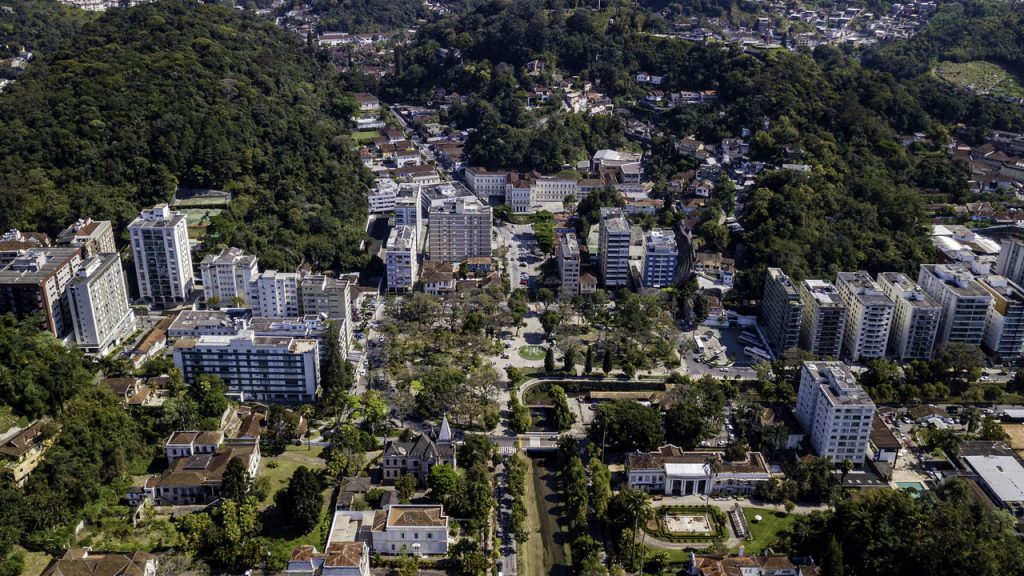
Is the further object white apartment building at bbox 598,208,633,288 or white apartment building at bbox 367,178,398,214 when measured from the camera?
white apartment building at bbox 367,178,398,214

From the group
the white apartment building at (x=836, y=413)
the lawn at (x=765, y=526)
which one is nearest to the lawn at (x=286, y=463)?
the lawn at (x=765, y=526)

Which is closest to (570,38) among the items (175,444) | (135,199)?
(135,199)

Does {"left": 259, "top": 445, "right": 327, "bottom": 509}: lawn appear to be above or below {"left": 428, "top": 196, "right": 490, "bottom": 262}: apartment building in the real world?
below

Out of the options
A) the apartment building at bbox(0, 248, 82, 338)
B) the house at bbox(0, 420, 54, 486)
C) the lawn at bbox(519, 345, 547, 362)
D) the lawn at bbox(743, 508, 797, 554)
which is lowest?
the lawn at bbox(519, 345, 547, 362)

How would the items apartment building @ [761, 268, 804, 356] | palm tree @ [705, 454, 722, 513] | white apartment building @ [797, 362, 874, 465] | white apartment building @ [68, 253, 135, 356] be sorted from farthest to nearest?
1. apartment building @ [761, 268, 804, 356]
2. white apartment building @ [68, 253, 135, 356]
3. white apartment building @ [797, 362, 874, 465]
4. palm tree @ [705, 454, 722, 513]

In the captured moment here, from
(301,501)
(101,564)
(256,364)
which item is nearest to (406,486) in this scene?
(301,501)

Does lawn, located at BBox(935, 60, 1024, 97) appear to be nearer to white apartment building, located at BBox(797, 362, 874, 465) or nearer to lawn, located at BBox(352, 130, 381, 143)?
lawn, located at BBox(352, 130, 381, 143)

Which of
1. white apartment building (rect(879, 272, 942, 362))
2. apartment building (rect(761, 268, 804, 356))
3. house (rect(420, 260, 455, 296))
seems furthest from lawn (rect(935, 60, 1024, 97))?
house (rect(420, 260, 455, 296))

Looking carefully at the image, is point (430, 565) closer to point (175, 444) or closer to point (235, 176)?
point (175, 444)

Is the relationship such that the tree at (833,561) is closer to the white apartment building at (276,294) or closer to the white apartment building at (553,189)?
the white apartment building at (276,294)
